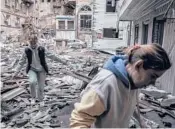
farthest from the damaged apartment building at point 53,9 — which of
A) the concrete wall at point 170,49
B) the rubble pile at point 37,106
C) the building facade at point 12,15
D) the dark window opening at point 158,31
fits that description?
the concrete wall at point 170,49

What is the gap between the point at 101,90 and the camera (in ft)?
5.52

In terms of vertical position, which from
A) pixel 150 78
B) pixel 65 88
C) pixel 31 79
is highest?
pixel 150 78

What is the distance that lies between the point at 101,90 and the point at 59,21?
39319 mm

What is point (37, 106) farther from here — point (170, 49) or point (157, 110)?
point (170, 49)

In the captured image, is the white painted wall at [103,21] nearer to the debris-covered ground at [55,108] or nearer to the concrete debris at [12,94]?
the debris-covered ground at [55,108]

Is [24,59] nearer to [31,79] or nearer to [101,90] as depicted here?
[31,79]

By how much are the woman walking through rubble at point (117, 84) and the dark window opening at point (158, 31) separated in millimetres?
9190

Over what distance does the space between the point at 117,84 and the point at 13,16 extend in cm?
4347

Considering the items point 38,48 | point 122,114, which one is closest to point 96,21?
point 38,48

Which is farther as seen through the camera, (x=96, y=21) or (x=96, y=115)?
(x=96, y=21)

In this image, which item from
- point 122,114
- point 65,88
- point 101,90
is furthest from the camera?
point 65,88

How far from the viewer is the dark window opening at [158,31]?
10560mm

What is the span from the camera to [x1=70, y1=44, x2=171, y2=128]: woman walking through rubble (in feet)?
5.45

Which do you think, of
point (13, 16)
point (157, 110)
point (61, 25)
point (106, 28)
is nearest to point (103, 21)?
point (106, 28)
